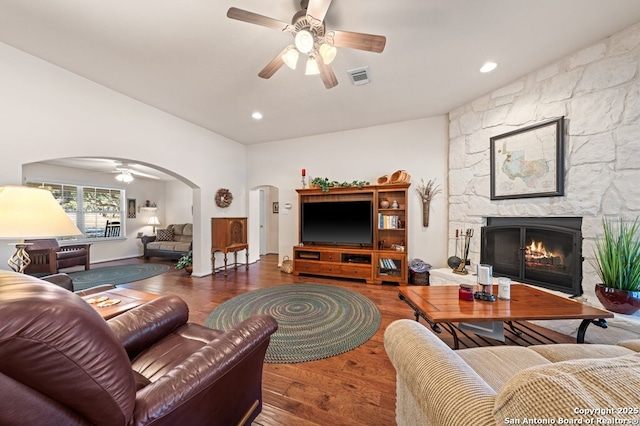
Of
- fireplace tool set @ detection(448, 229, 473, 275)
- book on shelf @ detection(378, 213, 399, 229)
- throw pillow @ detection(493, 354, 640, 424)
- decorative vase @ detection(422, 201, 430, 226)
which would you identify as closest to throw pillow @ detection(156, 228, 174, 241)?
book on shelf @ detection(378, 213, 399, 229)

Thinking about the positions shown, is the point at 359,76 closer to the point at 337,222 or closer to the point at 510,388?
the point at 337,222

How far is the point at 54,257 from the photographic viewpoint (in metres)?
3.93

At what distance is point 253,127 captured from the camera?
4.11m

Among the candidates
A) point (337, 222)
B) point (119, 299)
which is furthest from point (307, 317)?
point (337, 222)

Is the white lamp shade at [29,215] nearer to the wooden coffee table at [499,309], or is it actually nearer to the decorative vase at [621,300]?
the wooden coffee table at [499,309]

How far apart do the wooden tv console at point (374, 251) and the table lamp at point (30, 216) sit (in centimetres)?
312

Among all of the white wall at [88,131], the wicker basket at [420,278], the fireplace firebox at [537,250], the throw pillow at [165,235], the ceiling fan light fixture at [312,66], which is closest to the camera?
the ceiling fan light fixture at [312,66]

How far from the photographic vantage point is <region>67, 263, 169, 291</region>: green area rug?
389cm

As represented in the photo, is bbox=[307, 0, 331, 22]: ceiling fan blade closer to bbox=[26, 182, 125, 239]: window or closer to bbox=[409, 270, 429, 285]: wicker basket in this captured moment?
bbox=[409, 270, 429, 285]: wicker basket

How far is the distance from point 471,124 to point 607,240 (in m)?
2.04

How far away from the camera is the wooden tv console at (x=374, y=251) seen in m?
3.72

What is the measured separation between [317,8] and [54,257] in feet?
18.8

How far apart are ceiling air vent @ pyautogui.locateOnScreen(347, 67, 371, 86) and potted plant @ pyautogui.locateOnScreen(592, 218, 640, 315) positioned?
2698 mm

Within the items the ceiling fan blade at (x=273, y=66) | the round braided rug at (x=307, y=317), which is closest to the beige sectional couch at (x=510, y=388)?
the round braided rug at (x=307, y=317)
